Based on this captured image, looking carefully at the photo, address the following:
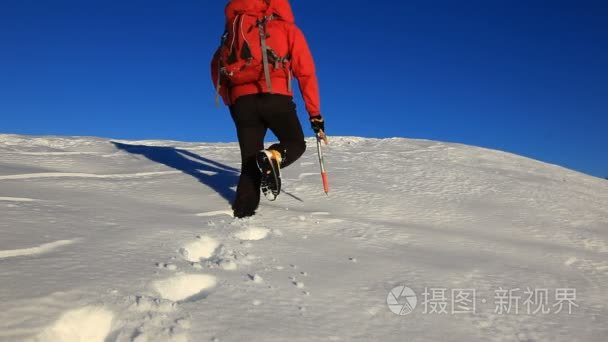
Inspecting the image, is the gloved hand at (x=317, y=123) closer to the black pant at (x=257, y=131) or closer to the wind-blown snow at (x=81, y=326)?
the black pant at (x=257, y=131)

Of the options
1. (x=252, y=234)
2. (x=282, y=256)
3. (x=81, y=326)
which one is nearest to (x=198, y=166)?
(x=252, y=234)

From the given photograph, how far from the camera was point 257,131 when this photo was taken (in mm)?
3141

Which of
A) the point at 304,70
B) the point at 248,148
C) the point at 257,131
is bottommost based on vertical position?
the point at 248,148

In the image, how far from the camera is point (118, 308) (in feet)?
4.95

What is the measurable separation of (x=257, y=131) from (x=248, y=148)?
0.46 feet

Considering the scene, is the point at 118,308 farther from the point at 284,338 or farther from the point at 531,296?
the point at 531,296

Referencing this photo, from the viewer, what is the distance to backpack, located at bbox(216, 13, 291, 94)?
2.88m

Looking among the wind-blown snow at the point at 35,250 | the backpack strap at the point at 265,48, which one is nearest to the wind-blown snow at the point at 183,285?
the wind-blown snow at the point at 35,250

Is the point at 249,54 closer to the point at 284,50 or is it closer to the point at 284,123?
the point at 284,50

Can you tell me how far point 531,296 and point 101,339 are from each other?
1762 millimetres

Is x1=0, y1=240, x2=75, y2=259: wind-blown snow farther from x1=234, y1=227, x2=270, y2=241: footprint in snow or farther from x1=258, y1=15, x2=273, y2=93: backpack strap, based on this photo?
x1=258, y1=15, x2=273, y2=93: backpack strap

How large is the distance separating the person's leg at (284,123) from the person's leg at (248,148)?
3.2 inches

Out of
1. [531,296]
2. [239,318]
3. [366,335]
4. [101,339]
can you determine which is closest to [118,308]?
[101,339]

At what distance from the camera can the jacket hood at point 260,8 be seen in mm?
2965
